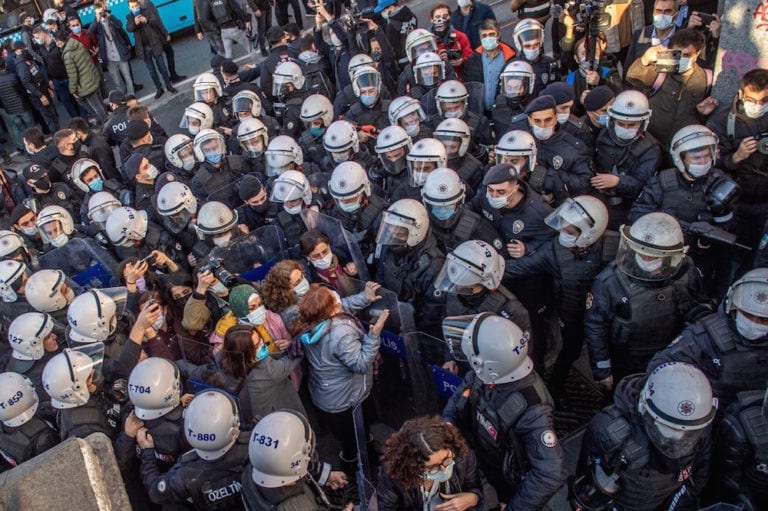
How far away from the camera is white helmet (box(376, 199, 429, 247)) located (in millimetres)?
5172

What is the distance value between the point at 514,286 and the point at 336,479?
2.33 meters

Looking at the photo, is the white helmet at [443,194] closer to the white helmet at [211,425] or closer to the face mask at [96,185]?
the white helmet at [211,425]

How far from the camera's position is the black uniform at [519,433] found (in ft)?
11.5

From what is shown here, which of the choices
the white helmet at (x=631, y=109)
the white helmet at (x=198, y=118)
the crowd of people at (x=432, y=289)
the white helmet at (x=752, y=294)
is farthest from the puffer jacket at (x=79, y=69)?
the white helmet at (x=752, y=294)

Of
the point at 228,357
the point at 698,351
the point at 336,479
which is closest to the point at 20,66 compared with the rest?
the point at 228,357

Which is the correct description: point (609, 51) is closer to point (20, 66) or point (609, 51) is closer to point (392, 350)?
point (392, 350)

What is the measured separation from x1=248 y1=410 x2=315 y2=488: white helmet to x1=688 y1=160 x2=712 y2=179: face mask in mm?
3847

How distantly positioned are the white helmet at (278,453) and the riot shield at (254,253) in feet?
8.67

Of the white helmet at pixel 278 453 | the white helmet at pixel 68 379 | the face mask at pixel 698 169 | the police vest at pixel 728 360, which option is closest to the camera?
the white helmet at pixel 278 453

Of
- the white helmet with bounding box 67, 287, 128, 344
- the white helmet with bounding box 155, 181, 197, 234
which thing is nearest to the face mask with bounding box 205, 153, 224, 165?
the white helmet with bounding box 155, 181, 197, 234

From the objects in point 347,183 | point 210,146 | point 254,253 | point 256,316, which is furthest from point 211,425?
point 210,146

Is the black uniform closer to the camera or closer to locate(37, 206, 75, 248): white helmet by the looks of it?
the camera

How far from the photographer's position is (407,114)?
7.31m

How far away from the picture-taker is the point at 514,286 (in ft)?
18.2
